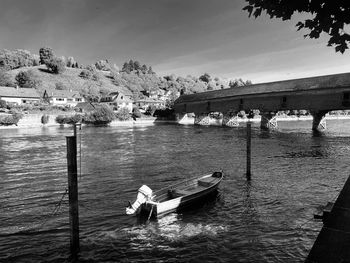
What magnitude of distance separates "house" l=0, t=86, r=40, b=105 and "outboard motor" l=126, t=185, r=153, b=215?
306 feet

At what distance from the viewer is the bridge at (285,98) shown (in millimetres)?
54500

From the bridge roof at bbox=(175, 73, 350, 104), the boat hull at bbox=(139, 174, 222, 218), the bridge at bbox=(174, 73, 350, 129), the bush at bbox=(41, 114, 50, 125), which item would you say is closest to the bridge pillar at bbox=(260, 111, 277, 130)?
the bridge at bbox=(174, 73, 350, 129)

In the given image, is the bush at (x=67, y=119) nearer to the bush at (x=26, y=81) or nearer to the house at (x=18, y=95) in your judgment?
the house at (x=18, y=95)

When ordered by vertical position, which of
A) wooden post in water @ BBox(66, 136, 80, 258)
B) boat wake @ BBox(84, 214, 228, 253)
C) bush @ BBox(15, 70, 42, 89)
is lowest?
boat wake @ BBox(84, 214, 228, 253)

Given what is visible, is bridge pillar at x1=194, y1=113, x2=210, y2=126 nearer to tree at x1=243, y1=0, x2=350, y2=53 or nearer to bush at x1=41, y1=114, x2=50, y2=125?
bush at x1=41, y1=114, x2=50, y2=125

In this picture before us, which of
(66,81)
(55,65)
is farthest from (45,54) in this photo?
(66,81)

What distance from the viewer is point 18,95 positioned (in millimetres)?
96625

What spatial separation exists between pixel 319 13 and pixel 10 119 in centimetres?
8167

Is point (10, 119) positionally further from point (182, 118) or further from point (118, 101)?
point (182, 118)

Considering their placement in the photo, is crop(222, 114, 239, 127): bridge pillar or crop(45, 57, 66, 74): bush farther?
crop(45, 57, 66, 74): bush

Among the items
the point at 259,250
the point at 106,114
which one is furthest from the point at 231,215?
the point at 106,114

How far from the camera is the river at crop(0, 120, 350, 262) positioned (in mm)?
11391

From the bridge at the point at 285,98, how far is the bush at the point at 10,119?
4946cm

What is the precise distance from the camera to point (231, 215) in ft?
49.6
